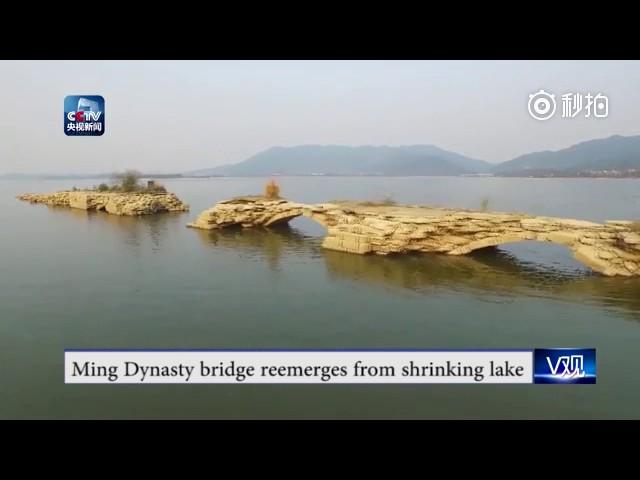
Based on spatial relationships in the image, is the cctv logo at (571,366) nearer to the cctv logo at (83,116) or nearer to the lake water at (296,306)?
the lake water at (296,306)

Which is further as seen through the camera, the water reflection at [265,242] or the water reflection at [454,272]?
the water reflection at [265,242]

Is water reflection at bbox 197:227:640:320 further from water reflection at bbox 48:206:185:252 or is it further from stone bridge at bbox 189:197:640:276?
water reflection at bbox 48:206:185:252

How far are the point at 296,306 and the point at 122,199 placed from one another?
14.9ft

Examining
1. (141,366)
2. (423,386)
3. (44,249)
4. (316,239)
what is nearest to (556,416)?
(423,386)

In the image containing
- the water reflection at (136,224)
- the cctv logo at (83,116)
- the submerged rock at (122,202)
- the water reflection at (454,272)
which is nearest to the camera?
the cctv logo at (83,116)

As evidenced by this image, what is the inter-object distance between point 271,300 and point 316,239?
3378 millimetres

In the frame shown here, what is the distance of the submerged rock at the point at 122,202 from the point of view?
26.1ft

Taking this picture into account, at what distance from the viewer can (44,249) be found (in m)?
6.72
